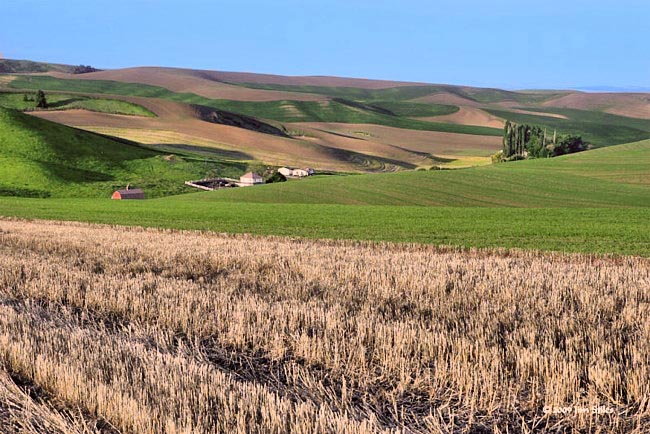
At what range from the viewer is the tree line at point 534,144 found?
355 ft

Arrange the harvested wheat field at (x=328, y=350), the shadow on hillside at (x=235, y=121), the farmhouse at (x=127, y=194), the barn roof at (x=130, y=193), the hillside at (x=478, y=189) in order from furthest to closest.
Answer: the shadow on hillside at (x=235, y=121)
the barn roof at (x=130, y=193)
the farmhouse at (x=127, y=194)
the hillside at (x=478, y=189)
the harvested wheat field at (x=328, y=350)

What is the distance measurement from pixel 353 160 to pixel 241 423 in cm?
11696

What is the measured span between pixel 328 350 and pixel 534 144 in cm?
10700

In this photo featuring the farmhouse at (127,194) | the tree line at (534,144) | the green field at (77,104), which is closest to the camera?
the farmhouse at (127,194)

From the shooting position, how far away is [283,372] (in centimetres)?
784

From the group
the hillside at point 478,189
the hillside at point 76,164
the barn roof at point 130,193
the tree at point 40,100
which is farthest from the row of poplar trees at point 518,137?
the tree at point 40,100

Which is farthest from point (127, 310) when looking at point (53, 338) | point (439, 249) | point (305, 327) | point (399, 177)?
point (399, 177)

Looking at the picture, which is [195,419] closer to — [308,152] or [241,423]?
[241,423]

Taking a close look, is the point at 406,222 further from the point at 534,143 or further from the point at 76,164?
the point at 534,143

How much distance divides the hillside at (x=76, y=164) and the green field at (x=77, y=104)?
47.1 meters

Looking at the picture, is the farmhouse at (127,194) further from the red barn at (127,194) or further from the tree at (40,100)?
the tree at (40,100)

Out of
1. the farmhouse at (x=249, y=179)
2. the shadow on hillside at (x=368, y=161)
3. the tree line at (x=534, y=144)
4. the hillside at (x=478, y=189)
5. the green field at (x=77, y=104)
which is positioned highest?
the green field at (x=77, y=104)

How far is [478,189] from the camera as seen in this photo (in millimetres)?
54812

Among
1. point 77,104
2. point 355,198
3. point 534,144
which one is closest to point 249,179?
point 355,198
